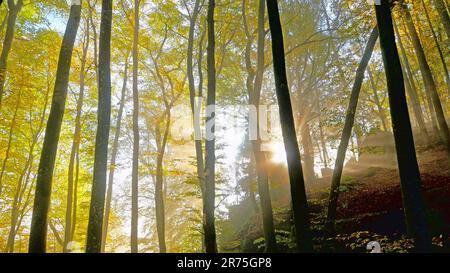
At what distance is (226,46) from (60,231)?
22975mm

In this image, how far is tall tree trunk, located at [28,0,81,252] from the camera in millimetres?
6219

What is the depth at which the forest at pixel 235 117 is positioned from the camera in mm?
6434

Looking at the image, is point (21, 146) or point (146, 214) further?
point (146, 214)

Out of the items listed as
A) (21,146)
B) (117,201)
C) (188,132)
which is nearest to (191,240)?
(188,132)

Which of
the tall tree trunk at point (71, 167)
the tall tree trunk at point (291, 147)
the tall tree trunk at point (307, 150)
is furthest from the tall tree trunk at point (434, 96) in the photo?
the tall tree trunk at point (71, 167)

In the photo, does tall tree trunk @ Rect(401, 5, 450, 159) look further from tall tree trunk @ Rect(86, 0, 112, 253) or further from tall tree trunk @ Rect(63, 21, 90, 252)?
tall tree trunk @ Rect(63, 21, 90, 252)

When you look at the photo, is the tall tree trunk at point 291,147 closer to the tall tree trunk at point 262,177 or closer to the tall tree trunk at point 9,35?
the tall tree trunk at point 262,177

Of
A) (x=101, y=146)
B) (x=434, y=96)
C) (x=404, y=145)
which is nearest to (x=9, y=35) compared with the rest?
(x=101, y=146)

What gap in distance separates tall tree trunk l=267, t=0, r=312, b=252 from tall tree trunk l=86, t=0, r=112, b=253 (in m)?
4.29

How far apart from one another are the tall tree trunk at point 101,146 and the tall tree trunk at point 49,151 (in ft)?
3.14

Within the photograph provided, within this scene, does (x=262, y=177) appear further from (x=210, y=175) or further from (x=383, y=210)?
(x=383, y=210)
